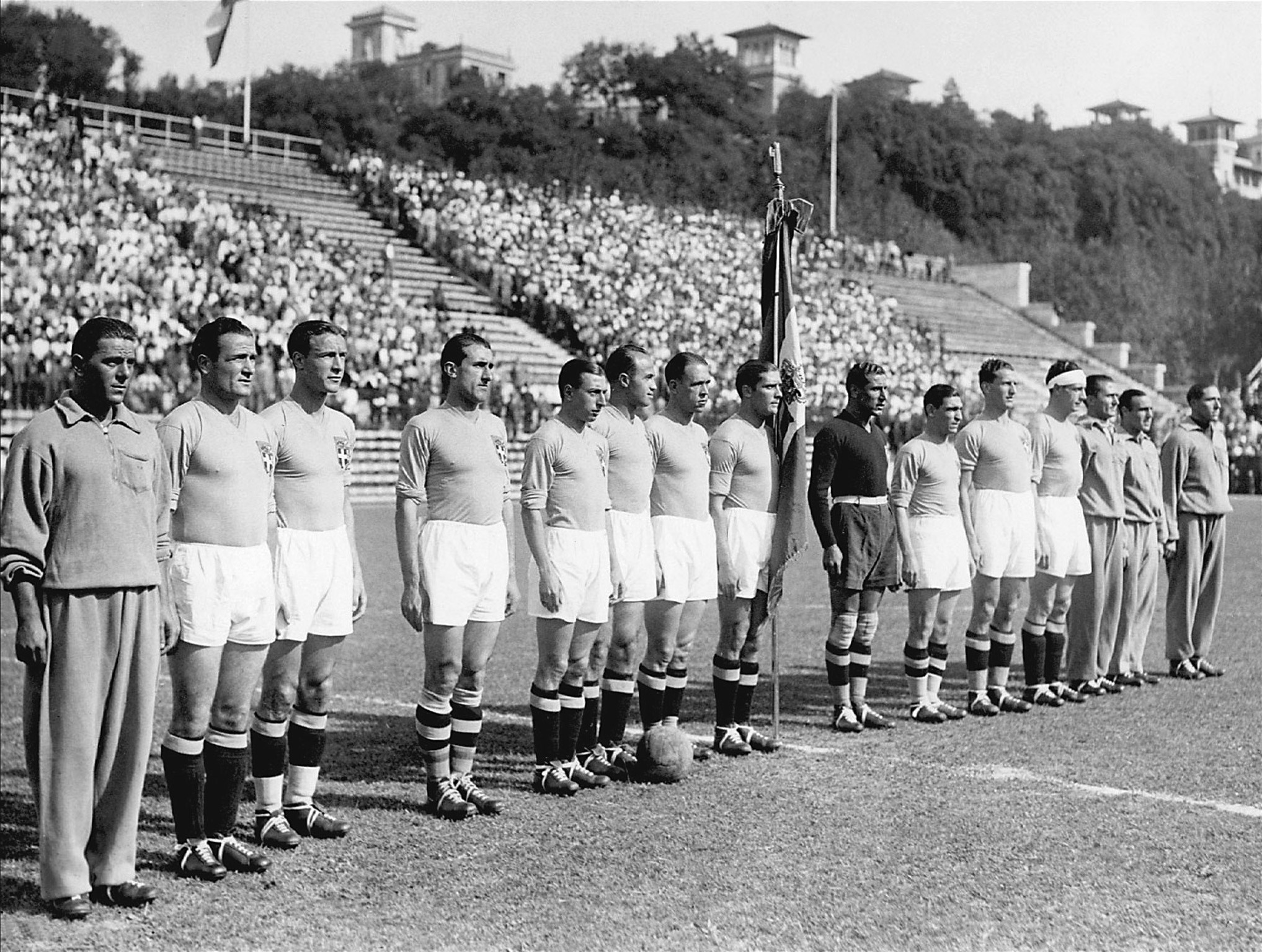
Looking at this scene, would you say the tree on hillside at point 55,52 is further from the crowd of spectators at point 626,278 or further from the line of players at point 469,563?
the line of players at point 469,563

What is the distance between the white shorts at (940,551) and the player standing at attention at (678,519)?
172 centimetres

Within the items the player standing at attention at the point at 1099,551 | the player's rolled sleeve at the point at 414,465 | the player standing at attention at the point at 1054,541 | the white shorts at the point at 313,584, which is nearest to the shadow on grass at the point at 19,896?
the white shorts at the point at 313,584

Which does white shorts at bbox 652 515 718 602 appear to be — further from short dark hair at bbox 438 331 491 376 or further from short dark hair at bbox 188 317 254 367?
short dark hair at bbox 188 317 254 367

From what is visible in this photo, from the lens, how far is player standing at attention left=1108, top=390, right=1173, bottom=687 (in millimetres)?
10844

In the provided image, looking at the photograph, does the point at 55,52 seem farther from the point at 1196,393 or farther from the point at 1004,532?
the point at 1004,532

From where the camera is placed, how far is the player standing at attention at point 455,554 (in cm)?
678

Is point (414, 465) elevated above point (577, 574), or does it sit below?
above

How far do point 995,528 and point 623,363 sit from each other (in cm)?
306

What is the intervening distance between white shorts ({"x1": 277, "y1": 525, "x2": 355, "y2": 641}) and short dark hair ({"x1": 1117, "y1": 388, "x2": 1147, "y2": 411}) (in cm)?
666

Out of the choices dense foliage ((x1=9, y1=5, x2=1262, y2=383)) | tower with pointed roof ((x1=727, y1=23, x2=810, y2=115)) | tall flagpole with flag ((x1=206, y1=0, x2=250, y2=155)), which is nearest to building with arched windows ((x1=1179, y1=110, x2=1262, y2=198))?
dense foliage ((x1=9, y1=5, x2=1262, y2=383))

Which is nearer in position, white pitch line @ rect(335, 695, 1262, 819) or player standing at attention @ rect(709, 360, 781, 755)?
white pitch line @ rect(335, 695, 1262, 819)

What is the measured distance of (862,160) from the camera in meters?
74.8

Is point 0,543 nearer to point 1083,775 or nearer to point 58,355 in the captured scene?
point 1083,775

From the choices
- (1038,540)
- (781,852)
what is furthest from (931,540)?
(781,852)
